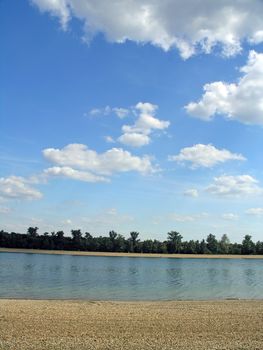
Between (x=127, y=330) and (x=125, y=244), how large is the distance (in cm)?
16653

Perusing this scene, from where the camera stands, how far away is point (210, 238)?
188125 mm

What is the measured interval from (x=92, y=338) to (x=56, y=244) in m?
173

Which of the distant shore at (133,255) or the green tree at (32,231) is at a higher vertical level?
the green tree at (32,231)

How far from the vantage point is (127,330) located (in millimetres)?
16828

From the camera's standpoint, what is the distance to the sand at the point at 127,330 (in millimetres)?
13789

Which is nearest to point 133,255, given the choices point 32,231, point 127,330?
point 32,231

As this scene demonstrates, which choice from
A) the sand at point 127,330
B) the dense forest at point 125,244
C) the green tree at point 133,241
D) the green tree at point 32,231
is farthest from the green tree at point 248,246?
the sand at point 127,330

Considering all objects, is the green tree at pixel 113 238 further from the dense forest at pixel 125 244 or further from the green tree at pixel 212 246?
the green tree at pixel 212 246

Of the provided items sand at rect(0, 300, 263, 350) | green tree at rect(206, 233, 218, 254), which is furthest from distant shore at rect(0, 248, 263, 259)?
sand at rect(0, 300, 263, 350)

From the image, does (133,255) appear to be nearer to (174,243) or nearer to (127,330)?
(174,243)

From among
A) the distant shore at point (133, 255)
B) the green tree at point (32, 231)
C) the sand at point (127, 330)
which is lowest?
the sand at point (127, 330)

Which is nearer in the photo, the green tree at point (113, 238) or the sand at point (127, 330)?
the sand at point (127, 330)

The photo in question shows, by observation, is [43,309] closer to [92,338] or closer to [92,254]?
[92,338]

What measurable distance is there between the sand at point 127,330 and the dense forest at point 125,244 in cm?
15955
